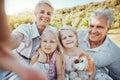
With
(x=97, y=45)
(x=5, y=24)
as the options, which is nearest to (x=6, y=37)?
(x=5, y=24)

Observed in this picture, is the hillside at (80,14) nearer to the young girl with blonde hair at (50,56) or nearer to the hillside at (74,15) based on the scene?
the hillside at (74,15)

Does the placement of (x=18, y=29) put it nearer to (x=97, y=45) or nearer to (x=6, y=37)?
(x=97, y=45)

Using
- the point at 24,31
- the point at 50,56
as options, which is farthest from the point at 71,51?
the point at 24,31

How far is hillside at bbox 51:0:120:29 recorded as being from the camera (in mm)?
2137

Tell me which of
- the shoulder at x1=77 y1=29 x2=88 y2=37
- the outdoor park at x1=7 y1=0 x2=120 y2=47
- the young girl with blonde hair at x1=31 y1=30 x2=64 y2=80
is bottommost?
the young girl with blonde hair at x1=31 y1=30 x2=64 y2=80

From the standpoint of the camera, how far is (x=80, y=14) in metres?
2.18

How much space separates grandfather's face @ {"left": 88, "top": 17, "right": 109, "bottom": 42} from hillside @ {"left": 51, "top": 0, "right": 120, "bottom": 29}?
0.05 meters

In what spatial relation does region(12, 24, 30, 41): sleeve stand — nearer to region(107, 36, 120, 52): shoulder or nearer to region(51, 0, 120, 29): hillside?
region(51, 0, 120, 29): hillside

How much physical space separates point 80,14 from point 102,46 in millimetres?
279

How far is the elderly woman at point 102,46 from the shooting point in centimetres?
207

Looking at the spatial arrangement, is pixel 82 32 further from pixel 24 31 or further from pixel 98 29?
pixel 24 31

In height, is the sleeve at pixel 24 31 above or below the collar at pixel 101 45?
above

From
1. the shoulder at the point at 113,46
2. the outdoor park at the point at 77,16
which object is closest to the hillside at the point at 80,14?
the outdoor park at the point at 77,16

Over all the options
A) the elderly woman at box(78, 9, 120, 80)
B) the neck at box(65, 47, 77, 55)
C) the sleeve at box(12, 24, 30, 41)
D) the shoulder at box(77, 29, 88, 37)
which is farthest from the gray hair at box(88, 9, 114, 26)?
the sleeve at box(12, 24, 30, 41)
